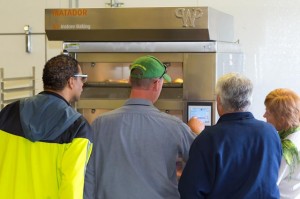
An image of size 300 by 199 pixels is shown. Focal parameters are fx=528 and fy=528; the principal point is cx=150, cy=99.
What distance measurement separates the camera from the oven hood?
260 centimetres

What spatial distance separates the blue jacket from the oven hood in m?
0.83

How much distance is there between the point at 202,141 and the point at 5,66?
6.72 ft

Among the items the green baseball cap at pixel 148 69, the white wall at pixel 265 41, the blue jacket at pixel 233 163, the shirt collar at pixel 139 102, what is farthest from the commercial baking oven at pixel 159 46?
the blue jacket at pixel 233 163

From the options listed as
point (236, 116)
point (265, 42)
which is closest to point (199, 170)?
point (236, 116)

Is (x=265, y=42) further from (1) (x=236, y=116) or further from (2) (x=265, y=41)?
(1) (x=236, y=116)

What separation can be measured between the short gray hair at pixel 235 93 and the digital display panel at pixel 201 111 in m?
0.79

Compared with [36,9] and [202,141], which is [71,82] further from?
[36,9]

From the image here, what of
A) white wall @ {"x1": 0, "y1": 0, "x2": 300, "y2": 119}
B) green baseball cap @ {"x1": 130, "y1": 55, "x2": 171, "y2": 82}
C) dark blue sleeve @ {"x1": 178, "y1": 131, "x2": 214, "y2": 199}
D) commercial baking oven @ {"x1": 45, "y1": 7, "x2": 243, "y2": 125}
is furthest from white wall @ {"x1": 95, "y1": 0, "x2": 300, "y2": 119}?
dark blue sleeve @ {"x1": 178, "y1": 131, "x2": 214, "y2": 199}

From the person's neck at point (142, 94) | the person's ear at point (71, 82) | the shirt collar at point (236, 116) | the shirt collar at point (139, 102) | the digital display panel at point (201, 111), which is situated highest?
the person's ear at point (71, 82)

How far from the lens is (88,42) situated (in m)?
2.87

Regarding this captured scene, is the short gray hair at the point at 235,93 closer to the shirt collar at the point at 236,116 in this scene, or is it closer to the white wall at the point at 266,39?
the shirt collar at the point at 236,116

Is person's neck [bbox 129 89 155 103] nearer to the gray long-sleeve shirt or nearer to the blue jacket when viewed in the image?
the gray long-sleeve shirt

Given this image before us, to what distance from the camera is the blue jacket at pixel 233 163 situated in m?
1.85

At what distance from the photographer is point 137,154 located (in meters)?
1.99
